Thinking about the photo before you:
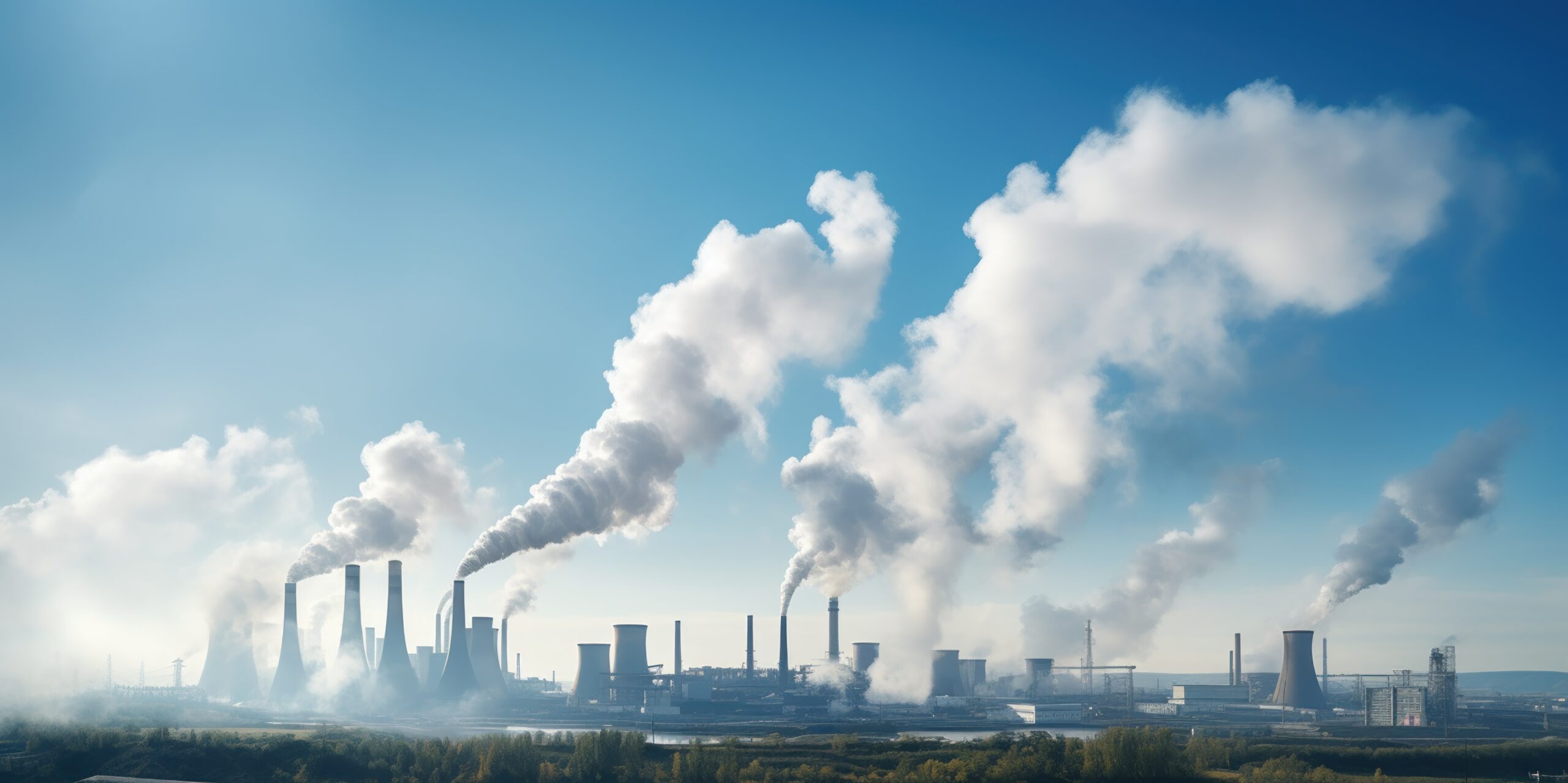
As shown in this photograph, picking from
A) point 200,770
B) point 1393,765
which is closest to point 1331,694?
point 1393,765

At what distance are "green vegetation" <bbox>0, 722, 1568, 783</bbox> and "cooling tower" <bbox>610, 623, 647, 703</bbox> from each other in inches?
2202

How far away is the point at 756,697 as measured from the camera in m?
126

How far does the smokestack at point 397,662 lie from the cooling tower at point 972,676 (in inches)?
2304

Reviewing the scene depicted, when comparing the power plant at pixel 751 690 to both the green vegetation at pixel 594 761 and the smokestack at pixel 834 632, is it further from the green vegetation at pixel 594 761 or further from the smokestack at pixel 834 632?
the green vegetation at pixel 594 761

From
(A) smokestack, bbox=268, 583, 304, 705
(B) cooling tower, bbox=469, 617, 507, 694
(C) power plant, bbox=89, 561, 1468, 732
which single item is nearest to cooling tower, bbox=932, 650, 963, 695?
(C) power plant, bbox=89, 561, 1468, 732

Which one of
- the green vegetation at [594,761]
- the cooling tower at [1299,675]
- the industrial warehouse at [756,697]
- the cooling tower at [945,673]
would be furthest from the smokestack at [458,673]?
the cooling tower at [1299,675]

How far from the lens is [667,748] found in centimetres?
6053

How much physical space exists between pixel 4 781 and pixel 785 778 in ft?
102

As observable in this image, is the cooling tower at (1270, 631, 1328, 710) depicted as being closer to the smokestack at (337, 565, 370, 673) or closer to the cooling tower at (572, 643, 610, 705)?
the cooling tower at (572, 643, 610, 705)

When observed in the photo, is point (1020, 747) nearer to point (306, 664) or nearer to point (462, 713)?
point (462, 713)

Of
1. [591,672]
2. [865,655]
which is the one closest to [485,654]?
[591,672]

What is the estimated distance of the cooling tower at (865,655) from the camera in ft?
412

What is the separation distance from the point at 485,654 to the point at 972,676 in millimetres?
53458

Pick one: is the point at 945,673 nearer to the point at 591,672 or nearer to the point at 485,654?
the point at 591,672
